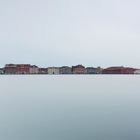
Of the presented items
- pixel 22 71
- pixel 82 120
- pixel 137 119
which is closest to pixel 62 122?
pixel 82 120

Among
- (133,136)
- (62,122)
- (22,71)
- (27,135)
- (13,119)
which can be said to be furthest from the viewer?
(22,71)

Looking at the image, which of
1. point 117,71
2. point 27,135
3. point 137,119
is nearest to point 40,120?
point 27,135

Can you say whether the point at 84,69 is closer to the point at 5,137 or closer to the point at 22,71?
the point at 22,71

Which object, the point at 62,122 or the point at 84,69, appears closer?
the point at 62,122

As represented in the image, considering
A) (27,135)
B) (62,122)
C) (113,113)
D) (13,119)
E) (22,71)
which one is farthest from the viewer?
(22,71)

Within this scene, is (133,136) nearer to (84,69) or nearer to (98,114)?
(98,114)

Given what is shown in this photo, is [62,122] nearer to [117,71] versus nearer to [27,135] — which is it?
[27,135]

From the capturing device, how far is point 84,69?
64875 millimetres

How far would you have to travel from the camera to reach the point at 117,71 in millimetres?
67375

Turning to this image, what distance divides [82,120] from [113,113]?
6.25 feet

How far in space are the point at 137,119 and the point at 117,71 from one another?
5618 centimetres

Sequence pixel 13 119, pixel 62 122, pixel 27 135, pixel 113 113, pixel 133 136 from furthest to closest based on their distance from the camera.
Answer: pixel 113 113, pixel 13 119, pixel 62 122, pixel 27 135, pixel 133 136

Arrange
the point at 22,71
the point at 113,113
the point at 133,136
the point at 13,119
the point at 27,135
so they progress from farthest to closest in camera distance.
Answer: the point at 22,71 → the point at 113,113 → the point at 13,119 → the point at 27,135 → the point at 133,136

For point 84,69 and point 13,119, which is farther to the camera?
point 84,69
